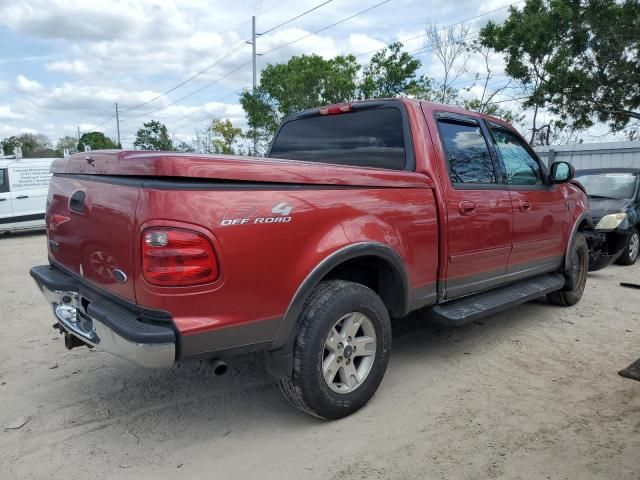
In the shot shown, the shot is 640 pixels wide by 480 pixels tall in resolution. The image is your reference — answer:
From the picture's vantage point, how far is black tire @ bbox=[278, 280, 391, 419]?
105 inches

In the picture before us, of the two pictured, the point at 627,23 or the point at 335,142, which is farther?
the point at 627,23

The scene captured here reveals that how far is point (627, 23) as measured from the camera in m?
14.5

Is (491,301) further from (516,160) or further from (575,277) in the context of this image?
(575,277)

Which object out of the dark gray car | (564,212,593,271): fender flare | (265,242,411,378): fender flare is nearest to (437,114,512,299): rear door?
(265,242,411,378): fender flare

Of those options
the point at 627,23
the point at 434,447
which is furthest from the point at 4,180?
the point at 627,23

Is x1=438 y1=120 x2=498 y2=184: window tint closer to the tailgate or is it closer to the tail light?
the tail light

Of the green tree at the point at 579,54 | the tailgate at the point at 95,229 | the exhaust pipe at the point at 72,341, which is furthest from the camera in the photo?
the green tree at the point at 579,54

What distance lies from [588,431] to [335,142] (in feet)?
8.59

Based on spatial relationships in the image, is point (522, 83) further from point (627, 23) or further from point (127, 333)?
point (127, 333)

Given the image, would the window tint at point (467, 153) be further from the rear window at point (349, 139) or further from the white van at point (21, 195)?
the white van at point (21, 195)

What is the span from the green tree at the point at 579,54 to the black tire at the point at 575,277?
1226cm

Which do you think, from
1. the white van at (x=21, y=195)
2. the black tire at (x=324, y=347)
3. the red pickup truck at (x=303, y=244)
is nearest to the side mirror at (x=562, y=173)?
the red pickup truck at (x=303, y=244)

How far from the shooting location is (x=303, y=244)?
8.56ft

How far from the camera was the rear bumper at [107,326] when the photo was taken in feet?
7.33
